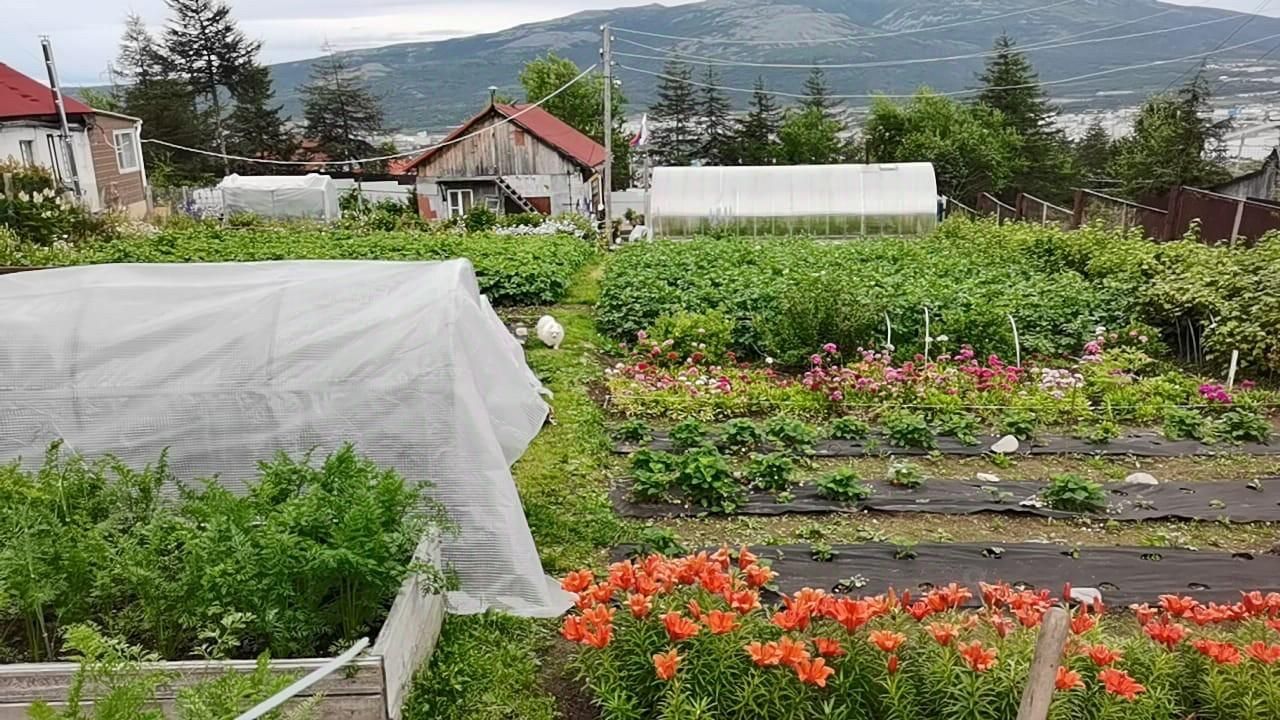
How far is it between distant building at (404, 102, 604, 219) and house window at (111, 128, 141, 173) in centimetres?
826

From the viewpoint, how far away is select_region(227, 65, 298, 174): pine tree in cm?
4284

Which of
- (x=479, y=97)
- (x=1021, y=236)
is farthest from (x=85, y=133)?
(x=479, y=97)

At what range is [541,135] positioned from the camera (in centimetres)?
2919

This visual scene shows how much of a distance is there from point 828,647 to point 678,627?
0.48 metres

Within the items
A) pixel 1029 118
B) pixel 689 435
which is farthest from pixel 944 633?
pixel 1029 118

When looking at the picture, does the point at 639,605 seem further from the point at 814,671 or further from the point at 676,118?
the point at 676,118

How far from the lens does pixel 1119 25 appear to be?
579 feet

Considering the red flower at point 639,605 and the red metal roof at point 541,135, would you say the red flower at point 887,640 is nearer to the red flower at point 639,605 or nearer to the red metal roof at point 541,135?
the red flower at point 639,605

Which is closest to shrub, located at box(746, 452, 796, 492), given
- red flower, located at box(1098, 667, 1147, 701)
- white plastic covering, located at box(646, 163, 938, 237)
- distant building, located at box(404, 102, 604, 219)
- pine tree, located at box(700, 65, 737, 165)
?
red flower, located at box(1098, 667, 1147, 701)

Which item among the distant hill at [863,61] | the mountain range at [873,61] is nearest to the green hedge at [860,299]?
the mountain range at [873,61]

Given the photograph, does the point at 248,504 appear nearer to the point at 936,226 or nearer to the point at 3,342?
the point at 3,342

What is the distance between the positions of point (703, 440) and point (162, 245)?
12.5 m

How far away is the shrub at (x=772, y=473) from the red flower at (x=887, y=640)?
2869 millimetres

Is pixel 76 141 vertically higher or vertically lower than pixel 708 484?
higher
